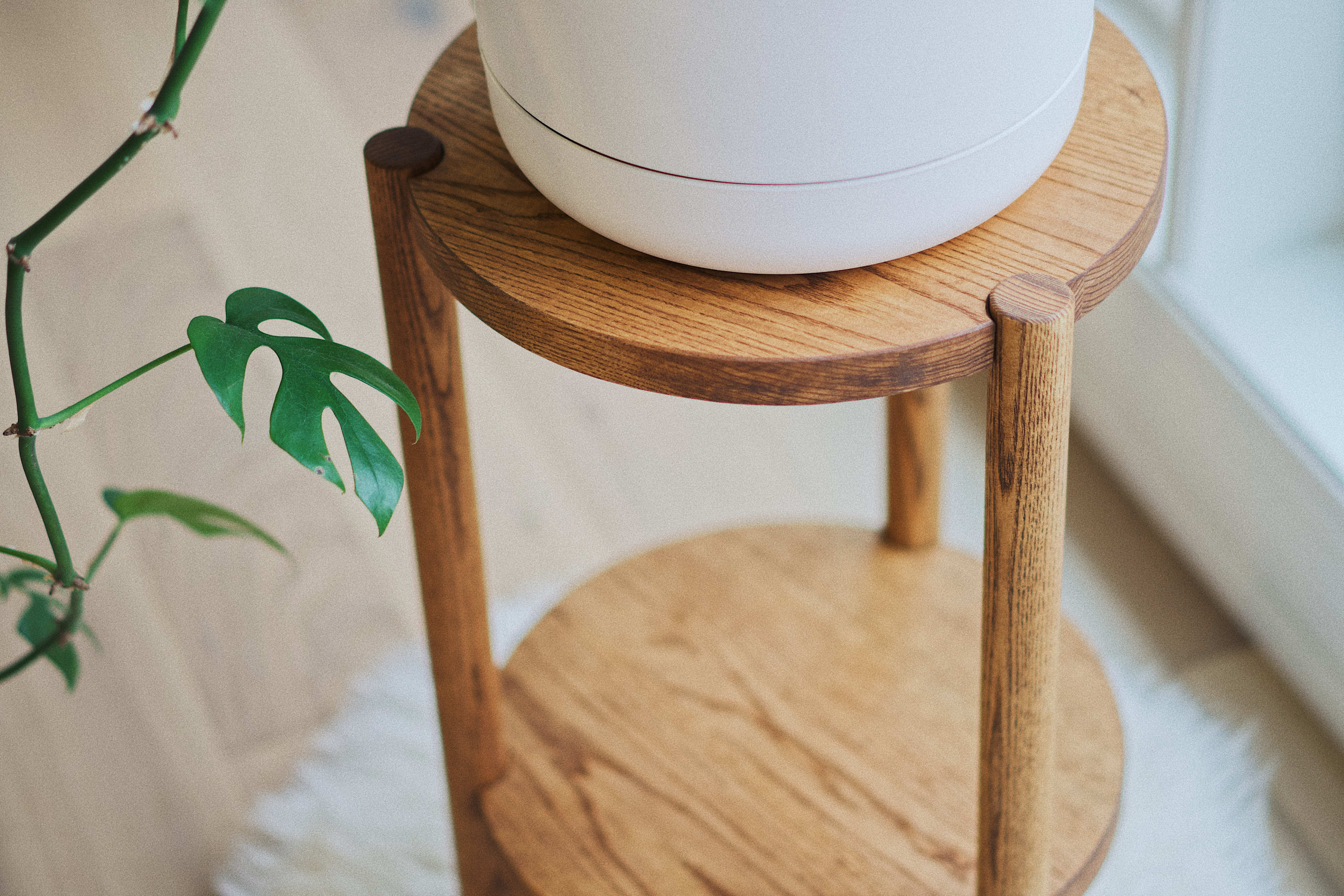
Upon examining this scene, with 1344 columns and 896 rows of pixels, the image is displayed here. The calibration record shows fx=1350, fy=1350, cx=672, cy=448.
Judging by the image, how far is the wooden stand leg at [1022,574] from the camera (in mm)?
503

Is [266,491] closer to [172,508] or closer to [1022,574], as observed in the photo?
[172,508]

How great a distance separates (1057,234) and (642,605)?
0.48 m

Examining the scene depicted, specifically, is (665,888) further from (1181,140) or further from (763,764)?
(1181,140)

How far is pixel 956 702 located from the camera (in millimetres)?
865

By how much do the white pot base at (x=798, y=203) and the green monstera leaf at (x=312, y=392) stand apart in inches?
4.2

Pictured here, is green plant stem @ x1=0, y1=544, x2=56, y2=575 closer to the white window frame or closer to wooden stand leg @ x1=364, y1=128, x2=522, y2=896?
wooden stand leg @ x1=364, y1=128, x2=522, y2=896

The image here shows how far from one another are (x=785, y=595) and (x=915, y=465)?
129 mm

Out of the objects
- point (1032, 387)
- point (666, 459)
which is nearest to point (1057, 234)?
point (1032, 387)

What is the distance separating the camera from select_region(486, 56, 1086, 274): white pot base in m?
0.48

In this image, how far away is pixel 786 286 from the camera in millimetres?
536

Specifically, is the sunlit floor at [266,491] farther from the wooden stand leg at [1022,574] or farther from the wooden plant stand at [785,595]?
the wooden stand leg at [1022,574]

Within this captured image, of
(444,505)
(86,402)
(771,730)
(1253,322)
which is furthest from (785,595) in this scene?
(86,402)

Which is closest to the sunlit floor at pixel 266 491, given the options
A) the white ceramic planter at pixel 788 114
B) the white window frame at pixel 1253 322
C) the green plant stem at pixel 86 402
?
the white window frame at pixel 1253 322

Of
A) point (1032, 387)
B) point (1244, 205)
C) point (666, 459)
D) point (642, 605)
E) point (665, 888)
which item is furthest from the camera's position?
point (666, 459)
